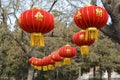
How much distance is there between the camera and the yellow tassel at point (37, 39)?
7.92 m

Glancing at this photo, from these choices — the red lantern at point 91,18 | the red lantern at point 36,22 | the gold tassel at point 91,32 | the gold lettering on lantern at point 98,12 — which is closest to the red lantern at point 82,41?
the gold tassel at point 91,32

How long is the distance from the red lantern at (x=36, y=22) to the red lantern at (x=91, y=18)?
765 mm

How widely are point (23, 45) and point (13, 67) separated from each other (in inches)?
341

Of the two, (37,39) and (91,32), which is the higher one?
(91,32)

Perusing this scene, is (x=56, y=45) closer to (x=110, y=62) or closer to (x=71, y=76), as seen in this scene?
(x=110, y=62)

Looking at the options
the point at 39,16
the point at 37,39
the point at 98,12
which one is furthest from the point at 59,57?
the point at 98,12

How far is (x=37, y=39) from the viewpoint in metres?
8.13

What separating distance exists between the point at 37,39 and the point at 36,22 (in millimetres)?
650

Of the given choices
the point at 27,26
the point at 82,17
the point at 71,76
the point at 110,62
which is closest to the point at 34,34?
the point at 27,26

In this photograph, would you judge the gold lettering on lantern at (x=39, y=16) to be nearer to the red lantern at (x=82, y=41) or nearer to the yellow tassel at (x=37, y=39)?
the yellow tassel at (x=37, y=39)

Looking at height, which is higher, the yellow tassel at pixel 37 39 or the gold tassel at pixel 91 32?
the gold tassel at pixel 91 32

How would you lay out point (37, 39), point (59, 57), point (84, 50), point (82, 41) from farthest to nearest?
point (59, 57)
point (82, 41)
point (84, 50)
point (37, 39)

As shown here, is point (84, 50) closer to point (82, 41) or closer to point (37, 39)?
point (82, 41)

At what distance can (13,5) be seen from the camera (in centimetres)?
1861
